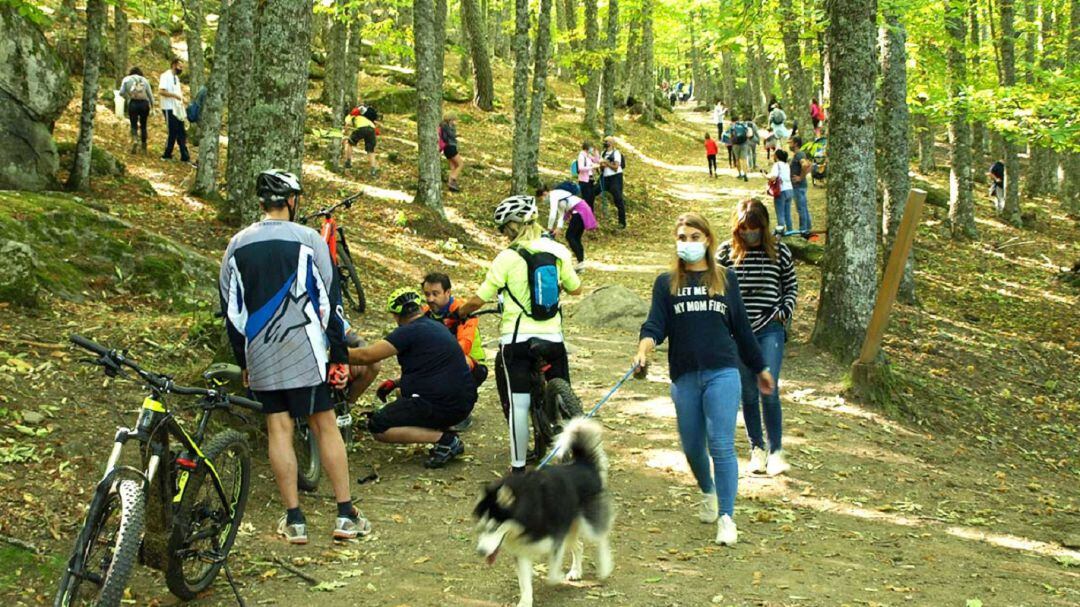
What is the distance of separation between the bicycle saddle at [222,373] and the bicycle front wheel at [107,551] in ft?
3.92

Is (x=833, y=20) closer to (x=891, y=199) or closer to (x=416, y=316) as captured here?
(x=891, y=199)

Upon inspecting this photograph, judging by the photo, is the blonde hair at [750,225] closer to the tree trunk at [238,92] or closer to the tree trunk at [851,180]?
the tree trunk at [851,180]

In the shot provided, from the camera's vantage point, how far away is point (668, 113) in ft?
154

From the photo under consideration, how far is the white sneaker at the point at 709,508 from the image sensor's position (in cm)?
620

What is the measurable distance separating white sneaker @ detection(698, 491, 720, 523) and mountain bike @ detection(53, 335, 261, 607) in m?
3.01

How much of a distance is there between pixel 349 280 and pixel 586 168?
8.60 m

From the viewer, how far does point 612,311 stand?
1304 centimetres

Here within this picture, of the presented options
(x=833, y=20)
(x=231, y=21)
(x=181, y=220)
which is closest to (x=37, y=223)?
(x=181, y=220)

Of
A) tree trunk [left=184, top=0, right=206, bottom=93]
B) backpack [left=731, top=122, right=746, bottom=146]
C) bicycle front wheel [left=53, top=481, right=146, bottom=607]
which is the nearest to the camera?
bicycle front wheel [left=53, top=481, right=146, bottom=607]

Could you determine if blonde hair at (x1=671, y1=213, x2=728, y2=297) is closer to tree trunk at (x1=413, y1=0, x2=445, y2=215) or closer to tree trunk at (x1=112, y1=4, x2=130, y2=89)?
tree trunk at (x1=413, y1=0, x2=445, y2=215)

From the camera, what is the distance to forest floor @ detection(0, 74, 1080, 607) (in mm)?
5117

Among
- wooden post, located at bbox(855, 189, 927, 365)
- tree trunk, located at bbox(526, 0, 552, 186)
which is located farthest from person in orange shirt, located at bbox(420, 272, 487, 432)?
tree trunk, located at bbox(526, 0, 552, 186)

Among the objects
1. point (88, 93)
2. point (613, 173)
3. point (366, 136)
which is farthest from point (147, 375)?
point (613, 173)

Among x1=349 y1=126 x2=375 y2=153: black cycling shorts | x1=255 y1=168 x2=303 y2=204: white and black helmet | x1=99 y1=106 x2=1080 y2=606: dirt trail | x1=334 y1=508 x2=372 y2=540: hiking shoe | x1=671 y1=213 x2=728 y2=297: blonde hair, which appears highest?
x1=349 y1=126 x2=375 y2=153: black cycling shorts
